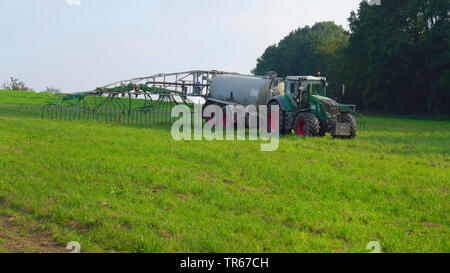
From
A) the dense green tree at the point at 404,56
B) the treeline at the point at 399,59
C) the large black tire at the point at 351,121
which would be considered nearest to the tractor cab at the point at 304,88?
the large black tire at the point at 351,121

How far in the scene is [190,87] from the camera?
26.0m

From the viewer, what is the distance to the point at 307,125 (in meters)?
17.4

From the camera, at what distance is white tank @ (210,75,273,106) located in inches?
830

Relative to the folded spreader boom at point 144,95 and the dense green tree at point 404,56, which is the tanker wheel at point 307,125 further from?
the dense green tree at point 404,56

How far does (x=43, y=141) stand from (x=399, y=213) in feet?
35.6

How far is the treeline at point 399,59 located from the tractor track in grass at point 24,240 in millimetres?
35107

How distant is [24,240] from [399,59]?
38.4 meters

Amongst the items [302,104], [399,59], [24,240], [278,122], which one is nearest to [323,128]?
[302,104]

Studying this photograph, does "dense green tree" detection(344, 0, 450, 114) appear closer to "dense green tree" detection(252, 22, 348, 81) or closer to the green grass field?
"dense green tree" detection(252, 22, 348, 81)

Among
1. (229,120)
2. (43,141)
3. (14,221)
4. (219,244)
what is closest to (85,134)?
(43,141)

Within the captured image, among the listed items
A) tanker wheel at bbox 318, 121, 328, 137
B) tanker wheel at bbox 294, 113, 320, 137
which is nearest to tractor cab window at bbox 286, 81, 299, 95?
tanker wheel at bbox 294, 113, 320, 137

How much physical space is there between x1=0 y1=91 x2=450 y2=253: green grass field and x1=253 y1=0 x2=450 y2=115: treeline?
27731mm

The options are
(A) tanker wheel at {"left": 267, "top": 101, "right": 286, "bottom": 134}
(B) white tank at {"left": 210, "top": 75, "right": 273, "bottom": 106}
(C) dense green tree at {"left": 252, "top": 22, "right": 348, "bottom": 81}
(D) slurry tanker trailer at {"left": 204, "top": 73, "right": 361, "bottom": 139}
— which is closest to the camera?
(D) slurry tanker trailer at {"left": 204, "top": 73, "right": 361, "bottom": 139}
